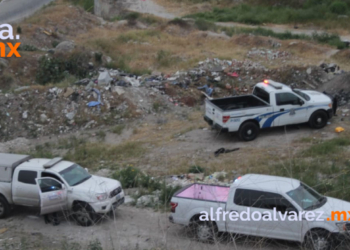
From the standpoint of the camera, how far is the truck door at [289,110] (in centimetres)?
1744

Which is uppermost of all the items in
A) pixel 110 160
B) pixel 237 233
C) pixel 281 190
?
pixel 281 190

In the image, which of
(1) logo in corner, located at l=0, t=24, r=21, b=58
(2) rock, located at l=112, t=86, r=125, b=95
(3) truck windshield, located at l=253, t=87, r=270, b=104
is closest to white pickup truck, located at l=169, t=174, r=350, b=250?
(3) truck windshield, located at l=253, t=87, r=270, b=104

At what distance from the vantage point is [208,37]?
3262 cm

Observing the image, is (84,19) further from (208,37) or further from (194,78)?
(194,78)

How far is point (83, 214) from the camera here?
440 inches

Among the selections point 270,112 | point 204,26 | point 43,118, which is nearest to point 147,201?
point 270,112

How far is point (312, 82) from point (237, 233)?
15193 mm

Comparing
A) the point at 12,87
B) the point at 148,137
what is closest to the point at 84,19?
the point at 12,87

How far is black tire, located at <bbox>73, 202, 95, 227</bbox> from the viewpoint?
11.3 m

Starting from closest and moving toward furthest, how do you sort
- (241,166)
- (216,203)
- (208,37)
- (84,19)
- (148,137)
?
(216,203), (241,166), (148,137), (208,37), (84,19)

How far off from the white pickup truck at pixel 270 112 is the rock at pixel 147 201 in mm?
4878

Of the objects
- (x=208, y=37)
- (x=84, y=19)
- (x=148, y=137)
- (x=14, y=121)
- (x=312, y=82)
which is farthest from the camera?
(x=84, y=19)

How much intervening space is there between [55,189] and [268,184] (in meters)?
4.90

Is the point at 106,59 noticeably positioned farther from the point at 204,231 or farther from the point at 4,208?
the point at 204,231
